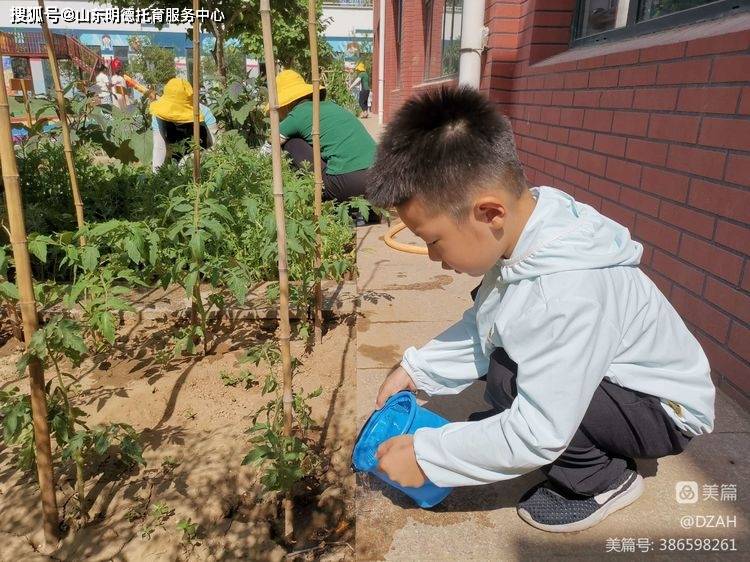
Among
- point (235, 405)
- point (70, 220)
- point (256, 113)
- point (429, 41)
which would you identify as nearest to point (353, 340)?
point (235, 405)

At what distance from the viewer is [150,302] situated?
3.29 meters

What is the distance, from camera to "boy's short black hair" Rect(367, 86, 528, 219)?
1.25 m

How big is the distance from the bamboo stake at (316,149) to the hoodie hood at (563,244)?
125 cm

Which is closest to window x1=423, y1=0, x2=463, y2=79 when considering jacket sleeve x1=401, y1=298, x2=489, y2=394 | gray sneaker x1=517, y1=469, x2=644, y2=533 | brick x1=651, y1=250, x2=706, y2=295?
brick x1=651, y1=250, x2=706, y2=295

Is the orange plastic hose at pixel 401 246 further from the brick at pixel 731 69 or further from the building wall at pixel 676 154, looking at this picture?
the brick at pixel 731 69

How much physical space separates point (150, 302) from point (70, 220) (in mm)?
1112

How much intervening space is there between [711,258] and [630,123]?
2.59 ft

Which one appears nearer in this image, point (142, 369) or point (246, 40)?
point (142, 369)

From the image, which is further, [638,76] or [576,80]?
[576,80]

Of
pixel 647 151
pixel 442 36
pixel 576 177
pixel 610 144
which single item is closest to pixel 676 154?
pixel 647 151

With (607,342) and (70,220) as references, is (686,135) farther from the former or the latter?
(70,220)

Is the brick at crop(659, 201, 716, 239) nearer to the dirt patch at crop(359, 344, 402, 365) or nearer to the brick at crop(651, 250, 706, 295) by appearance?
the brick at crop(651, 250, 706, 295)

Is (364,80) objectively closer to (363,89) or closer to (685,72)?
(363,89)

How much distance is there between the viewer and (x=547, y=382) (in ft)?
3.75
